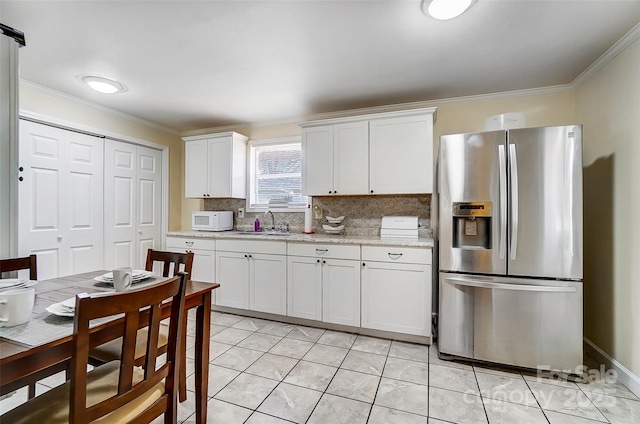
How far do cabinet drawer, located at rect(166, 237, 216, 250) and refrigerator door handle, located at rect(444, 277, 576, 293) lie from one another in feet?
8.50

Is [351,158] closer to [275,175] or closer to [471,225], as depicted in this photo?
[275,175]

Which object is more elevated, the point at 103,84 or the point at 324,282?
the point at 103,84

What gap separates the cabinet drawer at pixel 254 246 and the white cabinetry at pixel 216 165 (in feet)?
2.32

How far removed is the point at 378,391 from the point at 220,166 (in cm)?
306

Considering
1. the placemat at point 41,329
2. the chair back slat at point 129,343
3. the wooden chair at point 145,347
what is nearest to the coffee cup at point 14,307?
the placemat at point 41,329

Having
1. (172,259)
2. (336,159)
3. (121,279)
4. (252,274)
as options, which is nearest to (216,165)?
(252,274)

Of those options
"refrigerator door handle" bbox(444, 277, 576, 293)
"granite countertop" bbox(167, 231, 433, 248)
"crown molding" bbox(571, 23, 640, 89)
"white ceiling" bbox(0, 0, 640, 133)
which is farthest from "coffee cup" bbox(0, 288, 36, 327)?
"crown molding" bbox(571, 23, 640, 89)

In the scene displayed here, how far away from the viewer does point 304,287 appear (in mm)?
2930

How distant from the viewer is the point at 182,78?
8.53 ft

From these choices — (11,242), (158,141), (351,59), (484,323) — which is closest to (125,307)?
(11,242)

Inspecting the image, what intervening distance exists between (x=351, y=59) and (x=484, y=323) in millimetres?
2323

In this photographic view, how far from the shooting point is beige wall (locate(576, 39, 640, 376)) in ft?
6.21

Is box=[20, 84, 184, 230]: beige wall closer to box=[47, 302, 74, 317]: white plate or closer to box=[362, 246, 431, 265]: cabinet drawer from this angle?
box=[47, 302, 74, 317]: white plate

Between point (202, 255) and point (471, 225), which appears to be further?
point (202, 255)
